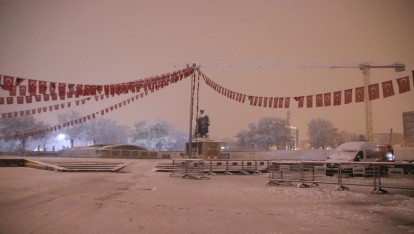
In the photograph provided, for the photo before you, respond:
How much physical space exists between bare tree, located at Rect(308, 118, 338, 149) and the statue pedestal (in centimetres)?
6011

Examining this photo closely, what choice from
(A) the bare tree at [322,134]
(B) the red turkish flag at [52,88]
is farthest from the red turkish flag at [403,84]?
(A) the bare tree at [322,134]

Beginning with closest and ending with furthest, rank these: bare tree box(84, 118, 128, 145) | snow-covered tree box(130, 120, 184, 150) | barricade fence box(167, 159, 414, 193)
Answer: barricade fence box(167, 159, 414, 193)
snow-covered tree box(130, 120, 184, 150)
bare tree box(84, 118, 128, 145)

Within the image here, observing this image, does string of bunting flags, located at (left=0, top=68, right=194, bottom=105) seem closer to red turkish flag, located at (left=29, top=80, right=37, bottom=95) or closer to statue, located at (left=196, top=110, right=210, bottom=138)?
red turkish flag, located at (left=29, top=80, right=37, bottom=95)

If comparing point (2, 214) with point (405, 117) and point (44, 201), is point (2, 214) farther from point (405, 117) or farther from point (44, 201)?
point (405, 117)

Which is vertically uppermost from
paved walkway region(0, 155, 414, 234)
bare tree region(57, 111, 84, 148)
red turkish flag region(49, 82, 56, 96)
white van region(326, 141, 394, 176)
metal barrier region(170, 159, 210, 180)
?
bare tree region(57, 111, 84, 148)

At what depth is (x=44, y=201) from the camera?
34.1ft

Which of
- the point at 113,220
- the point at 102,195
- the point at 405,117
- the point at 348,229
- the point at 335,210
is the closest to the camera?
the point at 348,229

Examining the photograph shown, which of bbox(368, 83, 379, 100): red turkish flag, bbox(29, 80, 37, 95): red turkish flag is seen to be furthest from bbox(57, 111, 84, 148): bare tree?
bbox(368, 83, 379, 100): red turkish flag

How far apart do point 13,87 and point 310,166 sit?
1833 centimetres

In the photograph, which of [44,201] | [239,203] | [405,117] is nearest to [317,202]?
[239,203]

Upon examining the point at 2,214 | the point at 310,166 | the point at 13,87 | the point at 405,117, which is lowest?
the point at 2,214

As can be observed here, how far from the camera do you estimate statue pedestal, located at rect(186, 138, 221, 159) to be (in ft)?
112

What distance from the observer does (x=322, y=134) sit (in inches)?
3472

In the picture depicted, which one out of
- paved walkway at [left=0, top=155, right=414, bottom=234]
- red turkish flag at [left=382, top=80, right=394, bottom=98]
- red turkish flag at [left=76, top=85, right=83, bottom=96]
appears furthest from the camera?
red turkish flag at [left=76, top=85, right=83, bottom=96]
